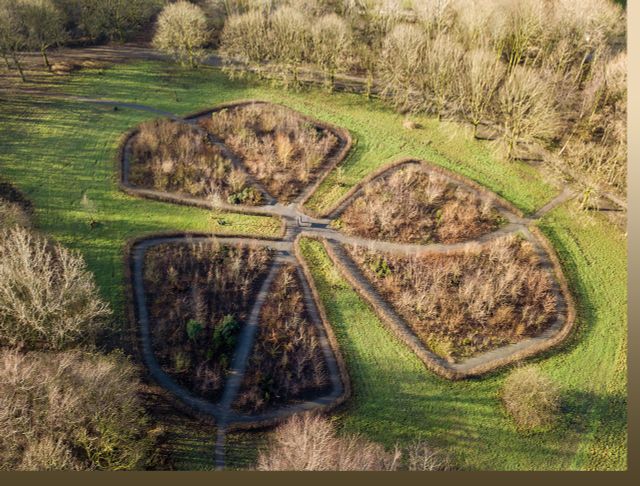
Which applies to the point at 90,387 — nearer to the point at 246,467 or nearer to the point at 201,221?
the point at 246,467

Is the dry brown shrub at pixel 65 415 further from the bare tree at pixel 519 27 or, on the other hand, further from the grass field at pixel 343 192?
the bare tree at pixel 519 27

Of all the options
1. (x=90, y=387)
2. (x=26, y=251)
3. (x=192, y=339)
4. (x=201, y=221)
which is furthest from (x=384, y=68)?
(x=90, y=387)

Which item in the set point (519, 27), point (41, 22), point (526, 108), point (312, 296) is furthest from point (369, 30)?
point (41, 22)

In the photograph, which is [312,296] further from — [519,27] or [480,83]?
[519,27]

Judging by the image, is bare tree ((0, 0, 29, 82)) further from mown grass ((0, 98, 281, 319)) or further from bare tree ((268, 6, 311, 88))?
bare tree ((268, 6, 311, 88))

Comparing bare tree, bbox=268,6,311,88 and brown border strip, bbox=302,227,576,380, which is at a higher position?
bare tree, bbox=268,6,311,88

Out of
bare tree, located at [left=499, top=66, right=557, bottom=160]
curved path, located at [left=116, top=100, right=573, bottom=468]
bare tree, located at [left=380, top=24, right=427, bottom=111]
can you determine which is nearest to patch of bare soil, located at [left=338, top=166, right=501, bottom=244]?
curved path, located at [left=116, top=100, right=573, bottom=468]

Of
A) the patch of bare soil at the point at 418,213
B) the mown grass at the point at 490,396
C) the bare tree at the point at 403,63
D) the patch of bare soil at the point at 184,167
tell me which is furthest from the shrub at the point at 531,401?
the bare tree at the point at 403,63
